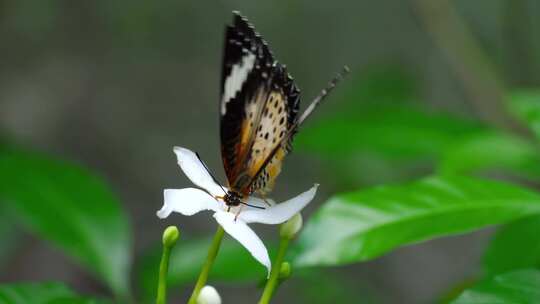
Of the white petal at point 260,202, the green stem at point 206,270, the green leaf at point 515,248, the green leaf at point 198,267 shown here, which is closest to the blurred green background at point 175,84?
the green leaf at point 198,267

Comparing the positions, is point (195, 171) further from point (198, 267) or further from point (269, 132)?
point (198, 267)

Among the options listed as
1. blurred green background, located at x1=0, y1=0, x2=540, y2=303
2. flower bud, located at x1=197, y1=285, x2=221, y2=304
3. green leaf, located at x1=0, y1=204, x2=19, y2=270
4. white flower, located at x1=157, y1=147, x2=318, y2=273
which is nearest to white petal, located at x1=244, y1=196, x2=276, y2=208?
white flower, located at x1=157, y1=147, x2=318, y2=273

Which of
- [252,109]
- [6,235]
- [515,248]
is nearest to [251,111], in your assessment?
[252,109]

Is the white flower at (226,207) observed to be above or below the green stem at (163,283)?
above

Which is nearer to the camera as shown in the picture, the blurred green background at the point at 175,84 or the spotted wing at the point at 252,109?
the spotted wing at the point at 252,109

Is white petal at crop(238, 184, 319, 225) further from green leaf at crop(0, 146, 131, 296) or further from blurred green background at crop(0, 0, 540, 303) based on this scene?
blurred green background at crop(0, 0, 540, 303)

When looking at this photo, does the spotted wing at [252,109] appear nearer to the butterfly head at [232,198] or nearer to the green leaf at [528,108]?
the butterfly head at [232,198]
